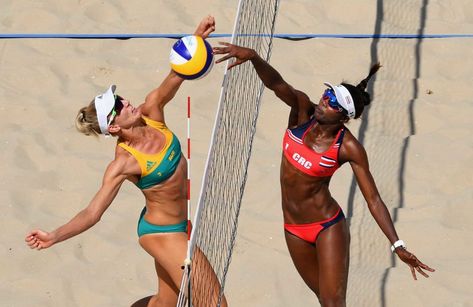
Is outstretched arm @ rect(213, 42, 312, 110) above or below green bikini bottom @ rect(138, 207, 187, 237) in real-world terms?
above

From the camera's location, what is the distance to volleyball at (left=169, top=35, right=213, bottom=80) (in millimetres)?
5410

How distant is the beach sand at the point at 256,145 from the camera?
6.31 metres

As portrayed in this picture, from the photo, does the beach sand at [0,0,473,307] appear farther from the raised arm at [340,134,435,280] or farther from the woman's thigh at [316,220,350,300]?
the raised arm at [340,134,435,280]

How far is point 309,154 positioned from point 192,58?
812 mm

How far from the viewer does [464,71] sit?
8141 millimetres

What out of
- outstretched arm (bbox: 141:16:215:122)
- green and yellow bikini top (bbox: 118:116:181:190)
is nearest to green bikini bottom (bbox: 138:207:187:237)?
green and yellow bikini top (bbox: 118:116:181:190)

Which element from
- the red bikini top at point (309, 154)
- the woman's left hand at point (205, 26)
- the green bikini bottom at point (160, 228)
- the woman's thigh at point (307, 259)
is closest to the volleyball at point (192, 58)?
the woman's left hand at point (205, 26)

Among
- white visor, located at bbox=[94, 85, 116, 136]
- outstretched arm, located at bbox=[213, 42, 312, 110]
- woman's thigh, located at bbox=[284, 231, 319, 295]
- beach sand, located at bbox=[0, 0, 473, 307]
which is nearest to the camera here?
white visor, located at bbox=[94, 85, 116, 136]

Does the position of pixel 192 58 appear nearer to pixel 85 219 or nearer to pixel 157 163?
pixel 157 163

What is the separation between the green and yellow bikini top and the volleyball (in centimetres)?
37

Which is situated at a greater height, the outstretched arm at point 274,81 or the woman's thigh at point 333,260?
the outstretched arm at point 274,81

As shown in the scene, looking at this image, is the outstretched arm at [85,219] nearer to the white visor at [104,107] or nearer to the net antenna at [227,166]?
the white visor at [104,107]

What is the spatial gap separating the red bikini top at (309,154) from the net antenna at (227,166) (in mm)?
422

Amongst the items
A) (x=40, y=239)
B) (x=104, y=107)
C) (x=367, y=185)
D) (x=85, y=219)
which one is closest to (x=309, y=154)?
(x=367, y=185)
